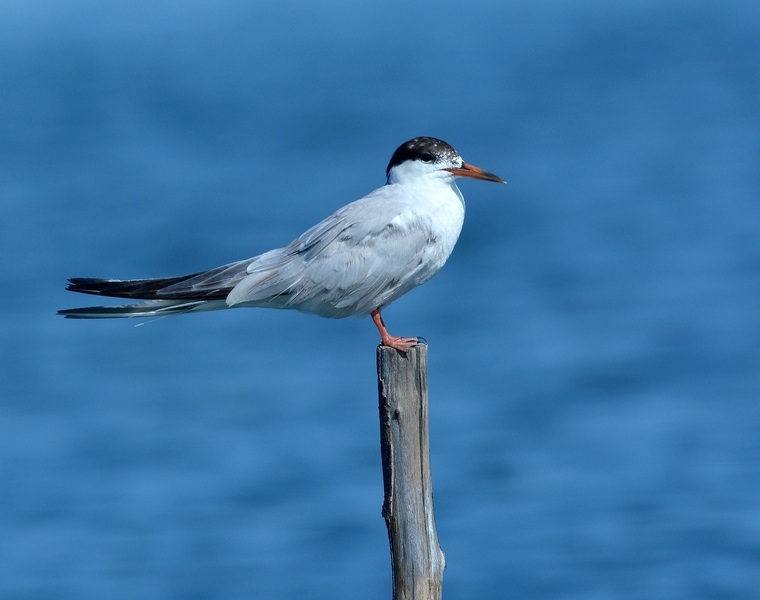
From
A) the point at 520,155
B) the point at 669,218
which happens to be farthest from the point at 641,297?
the point at 520,155

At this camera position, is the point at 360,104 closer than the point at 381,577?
No

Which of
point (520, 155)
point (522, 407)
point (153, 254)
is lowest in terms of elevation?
point (522, 407)

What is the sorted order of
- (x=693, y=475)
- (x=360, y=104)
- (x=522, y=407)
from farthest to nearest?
(x=360, y=104)
(x=522, y=407)
(x=693, y=475)

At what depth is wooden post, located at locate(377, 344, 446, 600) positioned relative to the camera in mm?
5633

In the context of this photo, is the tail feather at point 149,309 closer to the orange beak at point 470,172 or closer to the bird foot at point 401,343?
the bird foot at point 401,343

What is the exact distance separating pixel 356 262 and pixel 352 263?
2cm

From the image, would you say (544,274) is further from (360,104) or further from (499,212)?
(360,104)

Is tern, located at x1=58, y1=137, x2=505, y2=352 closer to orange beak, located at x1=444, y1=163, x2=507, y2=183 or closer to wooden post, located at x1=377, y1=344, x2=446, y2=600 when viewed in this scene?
orange beak, located at x1=444, y1=163, x2=507, y2=183

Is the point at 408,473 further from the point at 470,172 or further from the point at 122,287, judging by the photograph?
the point at 470,172

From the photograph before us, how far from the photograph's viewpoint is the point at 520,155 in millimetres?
25344

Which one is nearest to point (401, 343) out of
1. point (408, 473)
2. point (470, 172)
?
point (408, 473)

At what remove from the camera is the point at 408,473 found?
566 centimetres

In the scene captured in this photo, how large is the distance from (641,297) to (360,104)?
12992 mm

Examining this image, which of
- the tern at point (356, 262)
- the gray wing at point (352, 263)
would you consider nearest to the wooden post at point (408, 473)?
the tern at point (356, 262)
